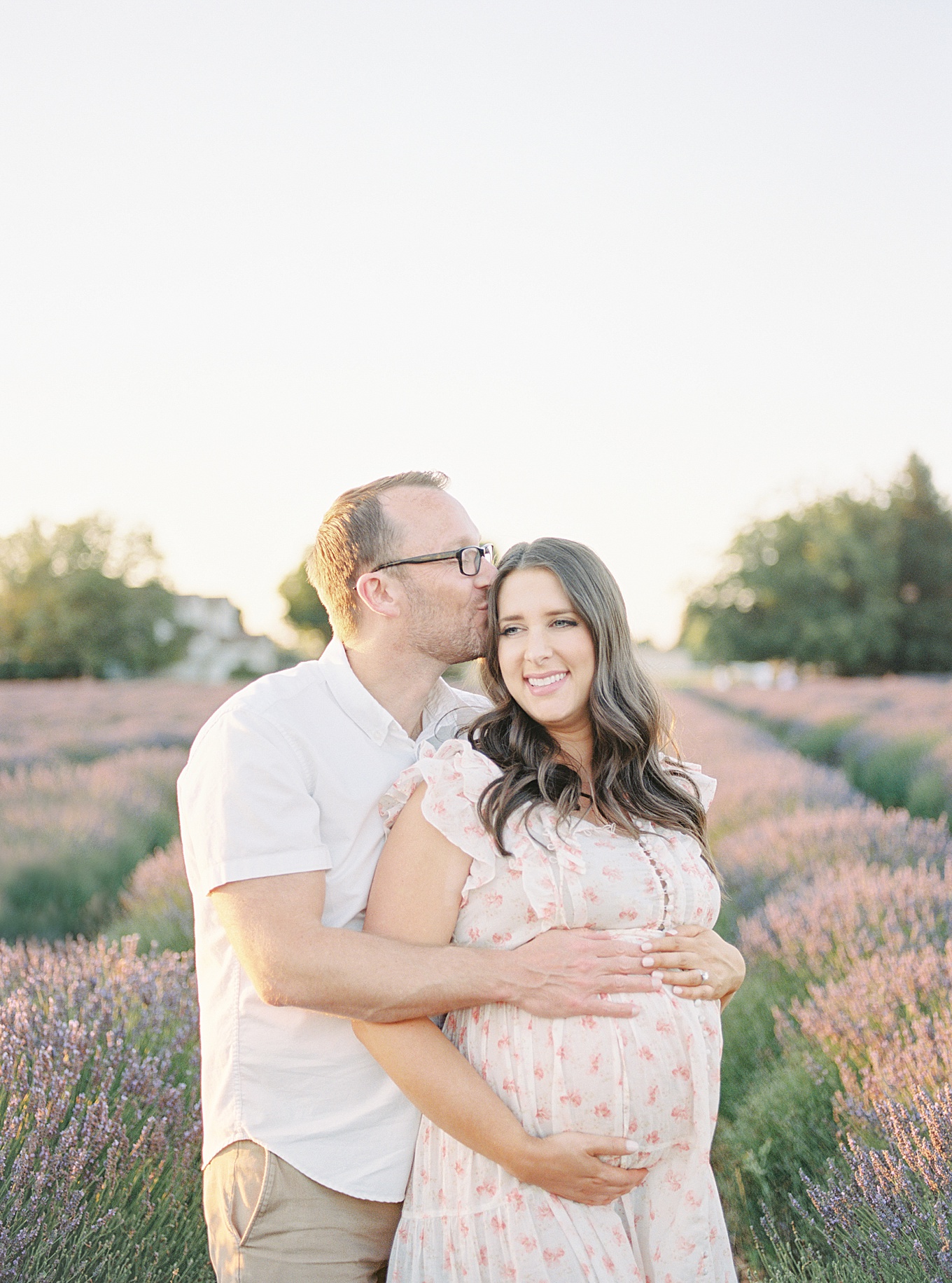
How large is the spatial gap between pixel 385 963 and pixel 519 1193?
0.52 meters

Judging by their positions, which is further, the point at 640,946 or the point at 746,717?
the point at 746,717

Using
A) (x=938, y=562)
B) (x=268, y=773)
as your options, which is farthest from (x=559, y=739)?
(x=938, y=562)

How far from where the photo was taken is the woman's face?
226cm

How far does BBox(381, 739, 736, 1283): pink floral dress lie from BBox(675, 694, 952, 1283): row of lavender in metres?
0.43

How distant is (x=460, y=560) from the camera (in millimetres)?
2469

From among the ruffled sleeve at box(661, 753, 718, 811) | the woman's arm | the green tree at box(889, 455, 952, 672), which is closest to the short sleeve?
the woman's arm

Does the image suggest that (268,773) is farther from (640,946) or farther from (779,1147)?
(779,1147)

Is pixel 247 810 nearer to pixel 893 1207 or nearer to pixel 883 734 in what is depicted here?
pixel 893 1207

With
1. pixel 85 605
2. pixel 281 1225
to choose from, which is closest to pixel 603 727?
pixel 281 1225

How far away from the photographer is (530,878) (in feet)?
6.48

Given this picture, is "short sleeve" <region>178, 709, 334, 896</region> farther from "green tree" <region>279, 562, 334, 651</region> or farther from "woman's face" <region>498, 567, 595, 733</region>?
"green tree" <region>279, 562, 334, 651</region>

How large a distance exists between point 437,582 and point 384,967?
0.95m

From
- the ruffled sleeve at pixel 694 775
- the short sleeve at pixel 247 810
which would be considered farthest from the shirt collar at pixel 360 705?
the ruffled sleeve at pixel 694 775

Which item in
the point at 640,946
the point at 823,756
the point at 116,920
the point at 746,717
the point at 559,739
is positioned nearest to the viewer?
the point at 640,946
